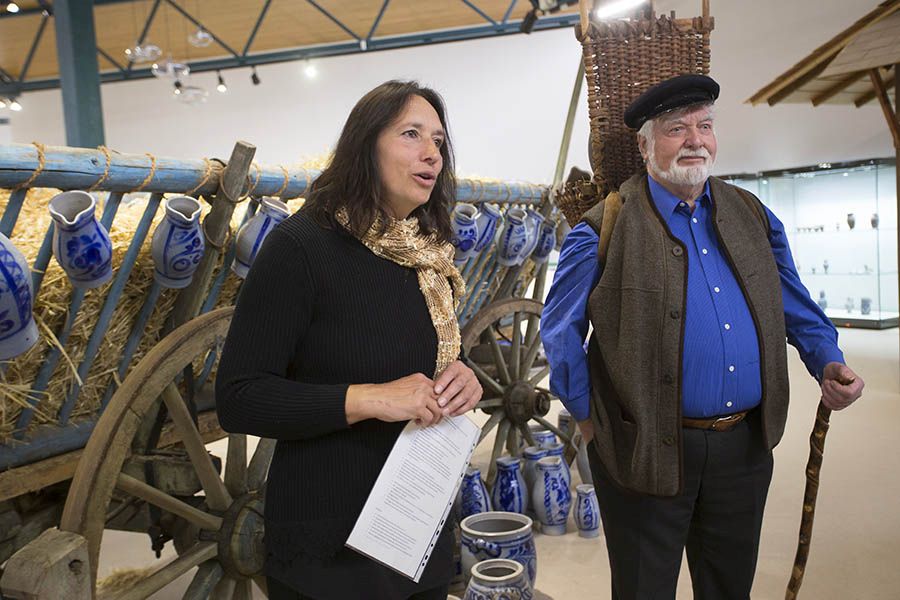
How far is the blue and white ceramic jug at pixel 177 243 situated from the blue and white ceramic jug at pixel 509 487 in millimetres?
1648

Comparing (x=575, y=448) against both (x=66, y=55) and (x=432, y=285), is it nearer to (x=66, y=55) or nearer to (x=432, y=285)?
(x=432, y=285)

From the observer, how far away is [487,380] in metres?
3.49

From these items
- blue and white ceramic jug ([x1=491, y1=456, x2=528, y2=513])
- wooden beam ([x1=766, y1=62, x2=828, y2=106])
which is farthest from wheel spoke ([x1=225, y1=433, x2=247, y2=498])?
wooden beam ([x1=766, y1=62, x2=828, y2=106])

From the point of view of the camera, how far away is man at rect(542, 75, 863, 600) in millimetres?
1692

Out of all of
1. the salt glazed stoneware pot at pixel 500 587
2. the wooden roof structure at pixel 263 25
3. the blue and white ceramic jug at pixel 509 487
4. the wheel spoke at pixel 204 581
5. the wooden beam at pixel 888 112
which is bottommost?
the blue and white ceramic jug at pixel 509 487

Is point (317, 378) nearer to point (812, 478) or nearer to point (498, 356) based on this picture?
point (812, 478)

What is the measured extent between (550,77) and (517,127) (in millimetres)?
779

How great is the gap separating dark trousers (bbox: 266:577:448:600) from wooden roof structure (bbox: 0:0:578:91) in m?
9.68

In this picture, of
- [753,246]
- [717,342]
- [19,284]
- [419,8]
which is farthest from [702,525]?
[419,8]

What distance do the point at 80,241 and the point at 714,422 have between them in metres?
1.39

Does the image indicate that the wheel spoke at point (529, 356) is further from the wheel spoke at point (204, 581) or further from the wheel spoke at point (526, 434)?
the wheel spoke at point (204, 581)

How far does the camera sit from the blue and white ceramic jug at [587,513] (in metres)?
3.26

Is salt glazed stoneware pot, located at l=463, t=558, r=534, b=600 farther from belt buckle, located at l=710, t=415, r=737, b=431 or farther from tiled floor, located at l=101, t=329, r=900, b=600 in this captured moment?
tiled floor, located at l=101, t=329, r=900, b=600

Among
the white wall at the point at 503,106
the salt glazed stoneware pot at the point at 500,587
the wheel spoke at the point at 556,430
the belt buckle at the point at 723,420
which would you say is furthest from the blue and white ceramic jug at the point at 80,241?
the white wall at the point at 503,106
